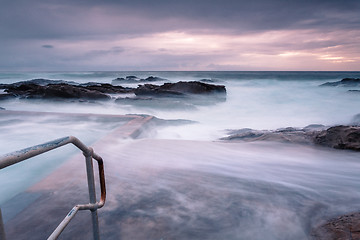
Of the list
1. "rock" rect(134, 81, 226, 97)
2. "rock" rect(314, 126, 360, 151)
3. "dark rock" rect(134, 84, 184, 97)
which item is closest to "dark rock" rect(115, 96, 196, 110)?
"dark rock" rect(134, 84, 184, 97)

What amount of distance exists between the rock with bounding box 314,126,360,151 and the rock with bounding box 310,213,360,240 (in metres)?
2.80

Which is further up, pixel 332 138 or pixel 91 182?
pixel 91 182

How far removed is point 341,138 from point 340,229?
10.3 ft

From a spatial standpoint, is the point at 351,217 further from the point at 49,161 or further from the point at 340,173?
the point at 49,161

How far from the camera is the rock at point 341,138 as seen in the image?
4.45 meters

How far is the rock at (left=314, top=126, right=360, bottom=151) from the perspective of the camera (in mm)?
4449

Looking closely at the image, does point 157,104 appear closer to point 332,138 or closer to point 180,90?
point 180,90

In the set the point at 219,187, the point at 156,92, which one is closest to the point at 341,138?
the point at 219,187

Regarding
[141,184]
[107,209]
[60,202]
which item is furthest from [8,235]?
[141,184]

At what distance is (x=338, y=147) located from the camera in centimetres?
452

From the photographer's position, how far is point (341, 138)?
15.0 feet

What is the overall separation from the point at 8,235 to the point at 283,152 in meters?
4.04

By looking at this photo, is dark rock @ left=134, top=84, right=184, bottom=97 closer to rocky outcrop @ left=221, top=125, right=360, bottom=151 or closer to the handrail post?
rocky outcrop @ left=221, top=125, right=360, bottom=151

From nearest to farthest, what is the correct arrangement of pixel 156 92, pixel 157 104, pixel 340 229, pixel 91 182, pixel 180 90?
pixel 91 182 → pixel 340 229 → pixel 157 104 → pixel 156 92 → pixel 180 90
